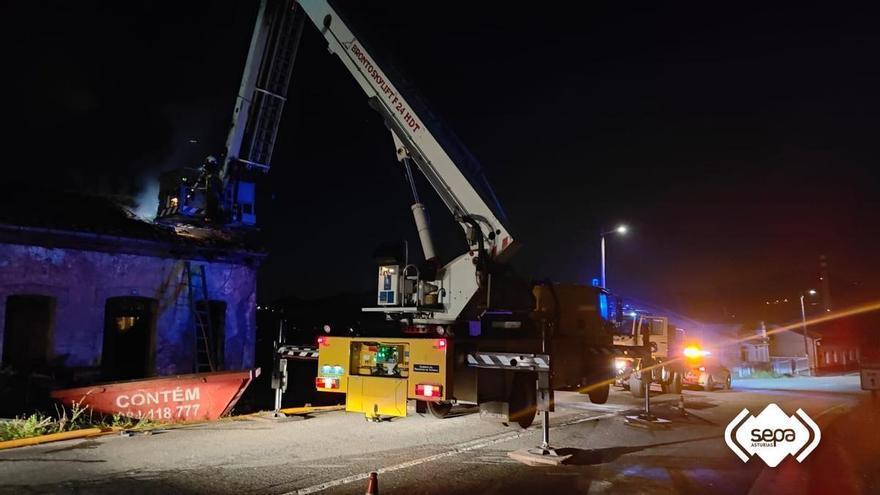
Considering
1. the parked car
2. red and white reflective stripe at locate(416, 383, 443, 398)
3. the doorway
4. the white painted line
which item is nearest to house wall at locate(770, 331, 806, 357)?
the parked car

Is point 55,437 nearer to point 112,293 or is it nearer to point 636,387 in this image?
point 112,293

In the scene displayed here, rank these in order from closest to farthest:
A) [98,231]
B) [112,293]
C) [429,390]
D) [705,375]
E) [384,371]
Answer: [429,390] < [384,371] < [98,231] < [112,293] < [705,375]

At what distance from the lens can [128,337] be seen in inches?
704

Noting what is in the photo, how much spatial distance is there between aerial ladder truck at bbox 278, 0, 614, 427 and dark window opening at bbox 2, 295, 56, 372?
31.0ft

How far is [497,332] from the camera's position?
10.1 m

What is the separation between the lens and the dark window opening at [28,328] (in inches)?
582

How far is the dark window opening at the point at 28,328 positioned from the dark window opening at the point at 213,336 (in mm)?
3742

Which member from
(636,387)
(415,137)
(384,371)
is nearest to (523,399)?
(384,371)

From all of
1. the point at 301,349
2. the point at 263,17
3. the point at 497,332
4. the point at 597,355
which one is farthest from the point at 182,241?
the point at 597,355

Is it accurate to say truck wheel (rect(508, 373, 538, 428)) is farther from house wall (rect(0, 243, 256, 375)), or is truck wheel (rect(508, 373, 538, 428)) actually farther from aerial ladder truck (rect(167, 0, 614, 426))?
house wall (rect(0, 243, 256, 375))

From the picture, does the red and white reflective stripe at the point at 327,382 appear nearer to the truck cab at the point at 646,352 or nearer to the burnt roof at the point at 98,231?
the truck cab at the point at 646,352

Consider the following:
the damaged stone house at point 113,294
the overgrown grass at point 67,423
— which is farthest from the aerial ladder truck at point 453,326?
the damaged stone house at point 113,294

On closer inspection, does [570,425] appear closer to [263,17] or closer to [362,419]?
[362,419]

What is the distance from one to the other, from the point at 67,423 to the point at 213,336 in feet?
27.4
